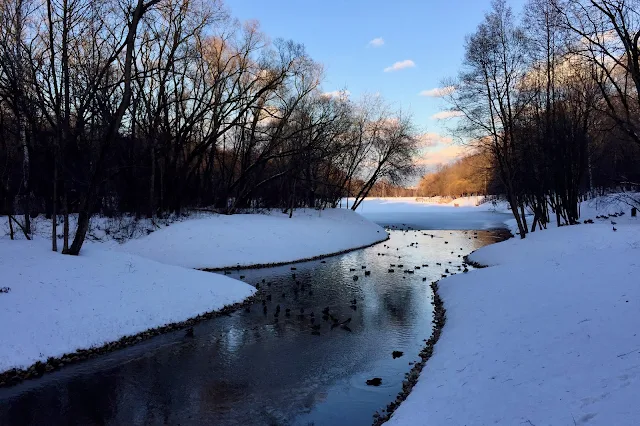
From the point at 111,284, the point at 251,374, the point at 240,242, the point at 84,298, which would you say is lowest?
the point at 251,374

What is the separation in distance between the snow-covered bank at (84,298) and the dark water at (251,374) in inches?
30.0

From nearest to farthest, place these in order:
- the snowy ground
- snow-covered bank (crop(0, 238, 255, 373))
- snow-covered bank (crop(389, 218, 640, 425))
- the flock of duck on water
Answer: snow-covered bank (crop(389, 218, 640, 425)) < snow-covered bank (crop(0, 238, 255, 373)) < the snowy ground < the flock of duck on water

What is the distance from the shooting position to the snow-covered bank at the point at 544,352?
445cm

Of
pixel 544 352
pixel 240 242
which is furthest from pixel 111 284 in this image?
pixel 240 242

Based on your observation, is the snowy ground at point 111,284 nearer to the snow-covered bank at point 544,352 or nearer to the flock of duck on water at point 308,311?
the flock of duck on water at point 308,311

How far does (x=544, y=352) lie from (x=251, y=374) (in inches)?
210

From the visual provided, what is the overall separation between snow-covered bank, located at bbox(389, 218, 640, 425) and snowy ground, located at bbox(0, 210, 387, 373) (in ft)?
24.6

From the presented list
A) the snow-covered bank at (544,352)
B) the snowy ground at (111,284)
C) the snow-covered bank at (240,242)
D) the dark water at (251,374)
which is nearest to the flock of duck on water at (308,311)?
the dark water at (251,374)

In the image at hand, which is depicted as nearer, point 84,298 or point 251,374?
point 251,374

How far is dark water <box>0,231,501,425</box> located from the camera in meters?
6.71

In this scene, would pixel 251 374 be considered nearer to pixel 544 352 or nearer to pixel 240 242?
pixel 544 352

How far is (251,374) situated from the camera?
8.29 m

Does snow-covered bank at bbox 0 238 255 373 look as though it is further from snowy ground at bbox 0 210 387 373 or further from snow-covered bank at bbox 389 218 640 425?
snow-covered bank at bbox 389 218 640 425

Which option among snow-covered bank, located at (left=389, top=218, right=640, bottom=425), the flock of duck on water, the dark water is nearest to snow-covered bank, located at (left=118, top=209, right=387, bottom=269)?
the flock of duck on water
